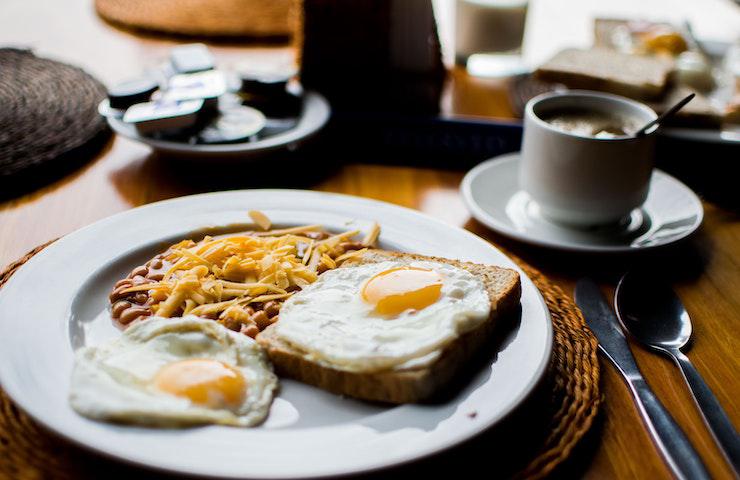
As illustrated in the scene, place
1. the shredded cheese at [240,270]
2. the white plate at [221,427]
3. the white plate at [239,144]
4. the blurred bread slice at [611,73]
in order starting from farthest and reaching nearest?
the blurred bread slice at [611,73], the white plate at [239,144], the shredded cheese at [240,270], the white plate at [221,427]

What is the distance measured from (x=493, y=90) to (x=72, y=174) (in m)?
1.39

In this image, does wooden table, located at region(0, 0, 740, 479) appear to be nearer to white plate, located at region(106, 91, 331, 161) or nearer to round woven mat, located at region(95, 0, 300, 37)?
white plate, located at region(106, 91, 331, 161)

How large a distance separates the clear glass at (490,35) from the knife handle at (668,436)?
1687mm

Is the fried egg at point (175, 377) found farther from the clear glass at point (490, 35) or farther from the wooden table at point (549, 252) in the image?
the clear glass at point (490, 35)

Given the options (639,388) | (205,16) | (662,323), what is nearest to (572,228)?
(662,323)

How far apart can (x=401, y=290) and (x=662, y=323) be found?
557 mm

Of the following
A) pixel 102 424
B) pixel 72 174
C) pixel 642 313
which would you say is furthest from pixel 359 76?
pixel 102 424

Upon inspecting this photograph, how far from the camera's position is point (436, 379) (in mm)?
1126

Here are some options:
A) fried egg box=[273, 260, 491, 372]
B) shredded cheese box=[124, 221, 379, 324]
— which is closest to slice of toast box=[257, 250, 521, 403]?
fried egg box=[273, 260, 491, 372]

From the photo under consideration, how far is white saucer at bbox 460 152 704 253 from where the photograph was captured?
5.55ft

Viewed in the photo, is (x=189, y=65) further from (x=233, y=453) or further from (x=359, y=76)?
(x=233, y=453)

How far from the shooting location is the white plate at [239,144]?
188 cm

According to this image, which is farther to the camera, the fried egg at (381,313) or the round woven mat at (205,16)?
the round woven mat at (205,16)

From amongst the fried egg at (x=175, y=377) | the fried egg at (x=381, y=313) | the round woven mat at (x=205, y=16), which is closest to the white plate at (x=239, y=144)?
the fried egg at (x=381, y=313)
